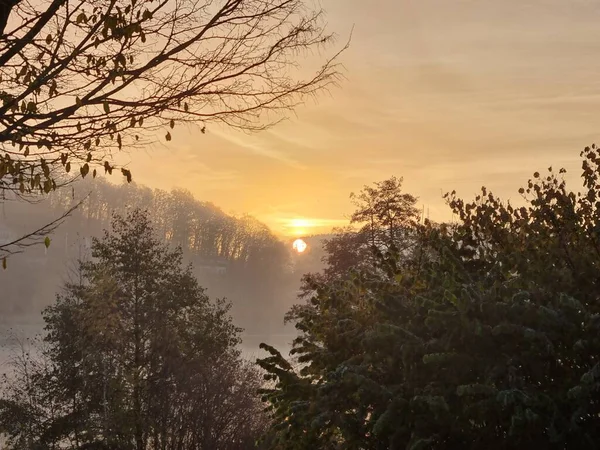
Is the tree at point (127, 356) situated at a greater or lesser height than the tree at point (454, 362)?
lesser

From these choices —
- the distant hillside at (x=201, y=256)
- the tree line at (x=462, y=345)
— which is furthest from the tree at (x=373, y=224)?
the distant hillside at (x=201, y=256)

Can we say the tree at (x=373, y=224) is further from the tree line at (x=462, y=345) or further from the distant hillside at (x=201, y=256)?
the distant hillside at (x=201, y=256)

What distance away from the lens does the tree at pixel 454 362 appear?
615 centimetres

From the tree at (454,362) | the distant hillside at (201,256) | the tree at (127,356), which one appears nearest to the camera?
the tree at (454,362)

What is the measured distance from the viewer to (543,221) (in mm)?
11961

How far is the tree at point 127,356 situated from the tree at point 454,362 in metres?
11.5

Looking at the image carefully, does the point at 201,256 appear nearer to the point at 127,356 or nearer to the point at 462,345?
the point at 127,356

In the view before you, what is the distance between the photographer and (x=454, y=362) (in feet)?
21.6

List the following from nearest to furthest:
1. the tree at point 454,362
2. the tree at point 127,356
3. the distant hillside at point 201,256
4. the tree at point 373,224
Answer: the tree at point 454,362 → the tree at point 127,356 → the tree at point 373,224 → the distant hillside at point 201,256

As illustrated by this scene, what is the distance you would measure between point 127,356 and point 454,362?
23.4 meters

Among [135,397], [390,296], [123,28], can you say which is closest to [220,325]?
[135,397]

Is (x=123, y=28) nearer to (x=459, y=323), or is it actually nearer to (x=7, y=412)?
(x=459, y=323)

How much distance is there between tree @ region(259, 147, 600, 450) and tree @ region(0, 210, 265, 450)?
455 inches

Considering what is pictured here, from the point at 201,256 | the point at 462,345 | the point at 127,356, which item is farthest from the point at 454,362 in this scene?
the point at 201,256
